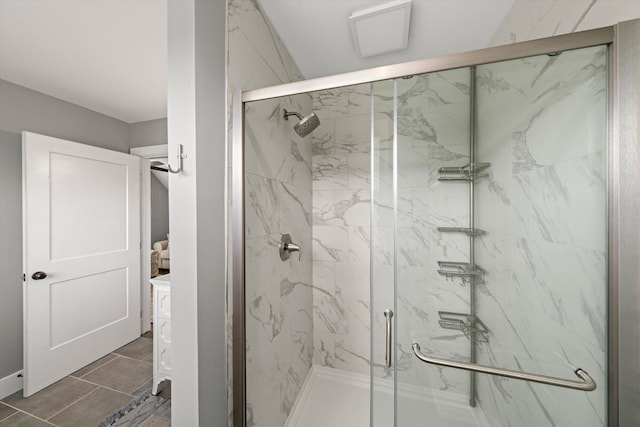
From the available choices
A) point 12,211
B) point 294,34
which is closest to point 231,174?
point 294,34

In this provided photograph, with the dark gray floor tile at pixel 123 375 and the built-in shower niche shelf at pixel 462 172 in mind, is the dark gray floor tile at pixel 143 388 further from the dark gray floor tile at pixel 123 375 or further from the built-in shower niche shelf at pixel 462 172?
the built-in shower niche shelf at pixel 462 172

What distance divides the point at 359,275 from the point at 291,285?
59 centimetres

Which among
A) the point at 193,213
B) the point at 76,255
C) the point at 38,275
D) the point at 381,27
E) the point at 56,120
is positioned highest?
the point at 381,27

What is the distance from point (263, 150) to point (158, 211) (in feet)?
19.4

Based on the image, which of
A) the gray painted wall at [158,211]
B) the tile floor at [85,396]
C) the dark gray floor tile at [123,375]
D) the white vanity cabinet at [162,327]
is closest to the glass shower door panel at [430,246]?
the white vanity cabinet at [162,327]

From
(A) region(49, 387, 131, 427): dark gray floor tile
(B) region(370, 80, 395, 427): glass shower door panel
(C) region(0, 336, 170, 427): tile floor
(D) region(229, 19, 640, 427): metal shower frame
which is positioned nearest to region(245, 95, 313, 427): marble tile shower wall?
(B) region(370, 80, 395, 427): glass shower door panel

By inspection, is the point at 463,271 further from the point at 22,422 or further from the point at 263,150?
the point at 22,422

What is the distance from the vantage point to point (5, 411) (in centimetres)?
169

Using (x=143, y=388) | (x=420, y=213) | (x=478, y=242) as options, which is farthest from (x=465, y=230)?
(x=143, y=388)

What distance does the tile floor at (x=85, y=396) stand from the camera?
163cm

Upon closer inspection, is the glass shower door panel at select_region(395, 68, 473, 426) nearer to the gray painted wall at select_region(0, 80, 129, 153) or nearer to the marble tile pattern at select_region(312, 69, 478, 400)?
the marble tile pattern at select_region(312, 69, 478, 400)

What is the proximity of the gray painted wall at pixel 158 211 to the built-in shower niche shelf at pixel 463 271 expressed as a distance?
20.7 feet

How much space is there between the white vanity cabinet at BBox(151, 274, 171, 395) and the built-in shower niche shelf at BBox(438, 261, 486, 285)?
67.6 inches

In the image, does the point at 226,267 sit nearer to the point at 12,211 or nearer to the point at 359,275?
the point at 359,275
